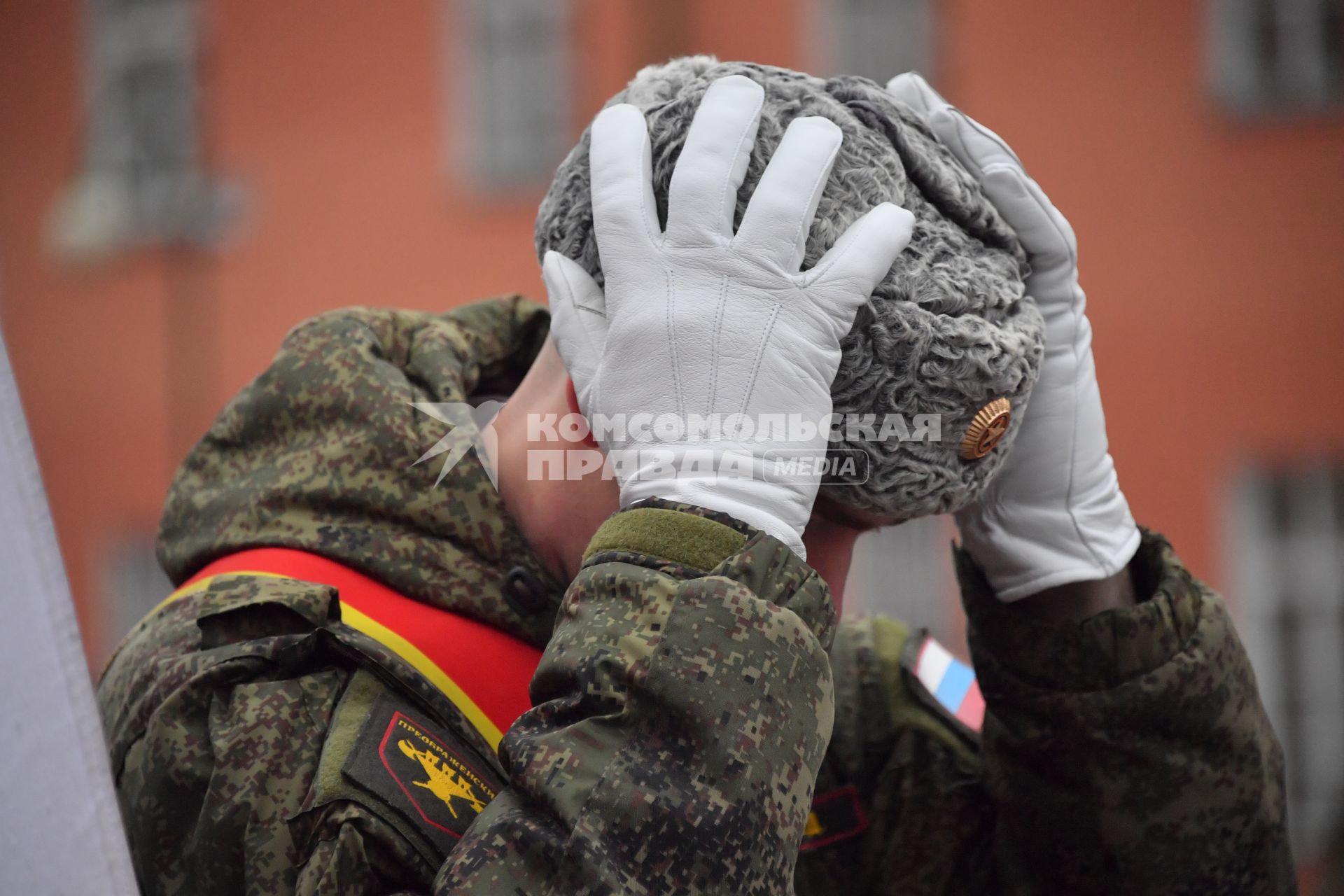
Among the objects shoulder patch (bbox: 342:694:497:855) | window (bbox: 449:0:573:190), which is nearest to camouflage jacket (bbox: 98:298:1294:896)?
shoulder patch (bbox: 342:694:497:855)

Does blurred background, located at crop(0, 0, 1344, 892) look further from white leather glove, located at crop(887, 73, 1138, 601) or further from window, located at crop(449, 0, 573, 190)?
white leather glove, located at crop(887, 73, 1138, 601)

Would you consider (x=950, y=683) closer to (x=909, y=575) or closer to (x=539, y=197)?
(x=909, y=575)

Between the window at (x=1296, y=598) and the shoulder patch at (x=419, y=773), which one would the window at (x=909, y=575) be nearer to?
the window at (x=1296, y=598)

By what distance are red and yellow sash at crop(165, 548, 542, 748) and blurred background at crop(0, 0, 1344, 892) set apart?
19.1ft

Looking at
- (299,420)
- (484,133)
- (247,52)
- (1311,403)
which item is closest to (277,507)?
(299,420)

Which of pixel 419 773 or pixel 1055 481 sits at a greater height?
pixel 1055 481

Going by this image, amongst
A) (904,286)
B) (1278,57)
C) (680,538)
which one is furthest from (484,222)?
(680,538)

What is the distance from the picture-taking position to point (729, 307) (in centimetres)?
125

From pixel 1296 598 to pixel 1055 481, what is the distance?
6.56 m

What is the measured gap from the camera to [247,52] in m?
8.95

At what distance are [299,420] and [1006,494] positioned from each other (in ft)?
2.84

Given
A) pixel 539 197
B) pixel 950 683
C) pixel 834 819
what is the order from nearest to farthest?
pixel 834 819
pixel 950 683
pixel 539 197

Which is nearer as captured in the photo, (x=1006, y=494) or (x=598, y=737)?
(x=598, y=737)

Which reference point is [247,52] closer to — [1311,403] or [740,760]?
[1311,403]
